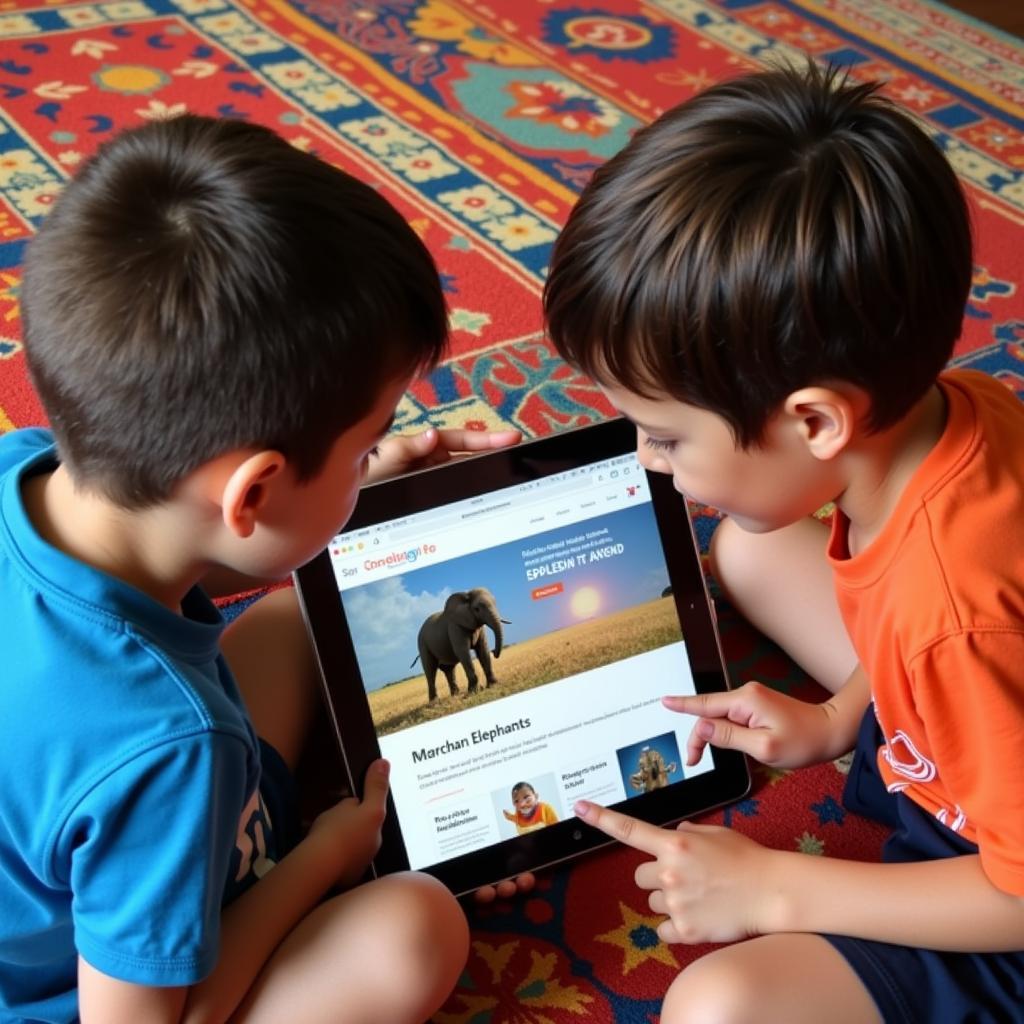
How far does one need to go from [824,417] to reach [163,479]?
1.21 ft

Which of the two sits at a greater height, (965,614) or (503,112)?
(965,614)

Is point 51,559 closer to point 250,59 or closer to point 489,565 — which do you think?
point 489,565

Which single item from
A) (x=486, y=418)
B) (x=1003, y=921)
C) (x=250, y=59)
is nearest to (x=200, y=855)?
(x=1003, y=921)

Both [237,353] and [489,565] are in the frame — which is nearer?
[237,353]

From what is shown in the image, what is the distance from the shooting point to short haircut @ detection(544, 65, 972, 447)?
27.0 inches

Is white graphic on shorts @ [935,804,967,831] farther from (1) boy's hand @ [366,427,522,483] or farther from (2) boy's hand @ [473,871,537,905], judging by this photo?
(1) boy's hand @ [366,427,522,483]

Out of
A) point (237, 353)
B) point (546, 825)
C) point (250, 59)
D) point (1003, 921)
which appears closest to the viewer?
point (237, 353)

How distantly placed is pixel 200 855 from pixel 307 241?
0.31 meters

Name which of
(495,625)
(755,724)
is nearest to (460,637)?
(495,625)

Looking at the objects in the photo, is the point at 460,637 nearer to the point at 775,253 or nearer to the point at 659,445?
the point at 659,445

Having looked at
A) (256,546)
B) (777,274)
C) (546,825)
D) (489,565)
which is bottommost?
(546,825)

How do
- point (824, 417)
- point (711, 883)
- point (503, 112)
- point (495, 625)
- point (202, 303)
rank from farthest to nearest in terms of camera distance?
1. point (503, 112)
2. point (495, 625)
3. point (711, 883)
4. point (824, 417)
5. point (202, 303)

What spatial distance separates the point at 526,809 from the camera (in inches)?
36.6

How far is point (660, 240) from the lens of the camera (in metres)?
0.71
